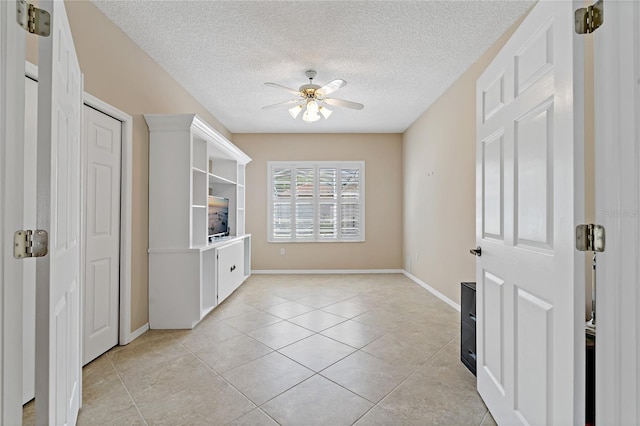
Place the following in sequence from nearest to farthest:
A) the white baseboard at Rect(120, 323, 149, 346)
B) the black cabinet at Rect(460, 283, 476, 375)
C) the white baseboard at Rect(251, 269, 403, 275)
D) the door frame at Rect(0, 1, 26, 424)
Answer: the door frame at Rect(0, 1, 26, 424)
the black cabinet at Rect(460, 283, 476, 375)
the white baseboard at Rect(120, 323, 149, 346)
the white baseboard at Rect(251, 269, 403, 275)

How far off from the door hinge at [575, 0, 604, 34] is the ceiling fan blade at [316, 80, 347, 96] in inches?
84.6

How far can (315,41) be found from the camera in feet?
9.13

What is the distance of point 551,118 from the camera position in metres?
1.15

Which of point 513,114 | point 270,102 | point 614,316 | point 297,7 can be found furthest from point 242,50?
point 614,316

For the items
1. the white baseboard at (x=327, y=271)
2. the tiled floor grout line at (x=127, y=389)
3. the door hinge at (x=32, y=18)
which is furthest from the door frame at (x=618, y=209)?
the white baseboard at (x=327, y=271)

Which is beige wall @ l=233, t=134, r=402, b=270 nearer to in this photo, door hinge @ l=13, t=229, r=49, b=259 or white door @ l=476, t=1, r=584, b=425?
white door @ l=476, t=1, r=584, b=425

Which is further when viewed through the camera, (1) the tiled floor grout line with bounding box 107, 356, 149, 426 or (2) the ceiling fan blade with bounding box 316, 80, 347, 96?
(2) the ceiling fan blade with bounding box 316, 80, 347, 96

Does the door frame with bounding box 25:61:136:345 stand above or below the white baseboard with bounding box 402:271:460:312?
above

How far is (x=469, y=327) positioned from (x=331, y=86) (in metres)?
2.49

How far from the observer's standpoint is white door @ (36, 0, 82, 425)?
0.95m

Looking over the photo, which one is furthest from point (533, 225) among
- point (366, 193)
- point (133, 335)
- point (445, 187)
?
point (366, 193)

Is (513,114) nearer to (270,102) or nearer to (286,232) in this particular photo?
(270,102)

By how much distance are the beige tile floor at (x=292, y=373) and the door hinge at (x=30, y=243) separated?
1.26 m

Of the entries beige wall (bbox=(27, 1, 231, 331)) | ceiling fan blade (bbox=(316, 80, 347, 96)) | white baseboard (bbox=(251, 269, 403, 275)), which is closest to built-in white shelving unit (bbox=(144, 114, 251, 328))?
beige wall (bbox=(27, 1, 231, 331))
